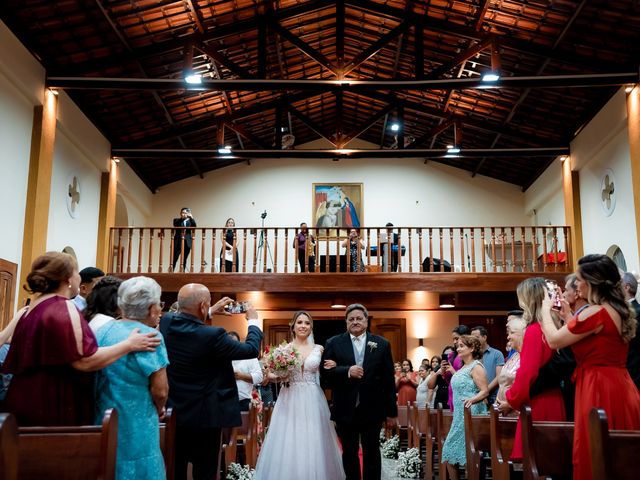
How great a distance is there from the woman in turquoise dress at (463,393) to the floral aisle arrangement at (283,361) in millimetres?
1385

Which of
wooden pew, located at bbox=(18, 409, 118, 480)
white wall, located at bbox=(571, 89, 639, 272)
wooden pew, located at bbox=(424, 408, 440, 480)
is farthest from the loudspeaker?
wooden pew, located at bbox=(18, 409, 118, 480)

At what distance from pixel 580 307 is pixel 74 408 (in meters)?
2.47

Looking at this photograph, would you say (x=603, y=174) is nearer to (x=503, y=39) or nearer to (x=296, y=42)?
(x=503, y=39)

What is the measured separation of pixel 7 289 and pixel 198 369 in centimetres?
713

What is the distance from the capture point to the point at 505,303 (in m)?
13.7

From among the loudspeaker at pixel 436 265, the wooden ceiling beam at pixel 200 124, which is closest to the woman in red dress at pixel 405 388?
the loudspeaker at pixel 436 265

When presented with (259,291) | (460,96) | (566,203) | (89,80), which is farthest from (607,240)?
(89,80)

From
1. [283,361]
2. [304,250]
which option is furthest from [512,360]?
[304,250]

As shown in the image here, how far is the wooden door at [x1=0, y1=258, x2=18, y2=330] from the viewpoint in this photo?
982 centimetres

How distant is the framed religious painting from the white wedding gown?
39.5ft

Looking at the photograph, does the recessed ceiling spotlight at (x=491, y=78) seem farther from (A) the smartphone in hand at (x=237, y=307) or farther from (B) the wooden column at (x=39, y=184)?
(A) the smartphone in hand at (x=237, y=307)

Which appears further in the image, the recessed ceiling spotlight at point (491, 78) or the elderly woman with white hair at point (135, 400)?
the recessed ceiling spotlight at point (491, 78)

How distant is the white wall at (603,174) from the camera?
38.6 feet

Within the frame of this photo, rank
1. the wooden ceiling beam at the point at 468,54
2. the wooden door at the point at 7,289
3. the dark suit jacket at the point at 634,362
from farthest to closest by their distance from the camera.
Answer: the wooden ceiling beam at the point at 468,54
the wooden door at the point at 7,289
the dark suit jacket at the point at 634,362
